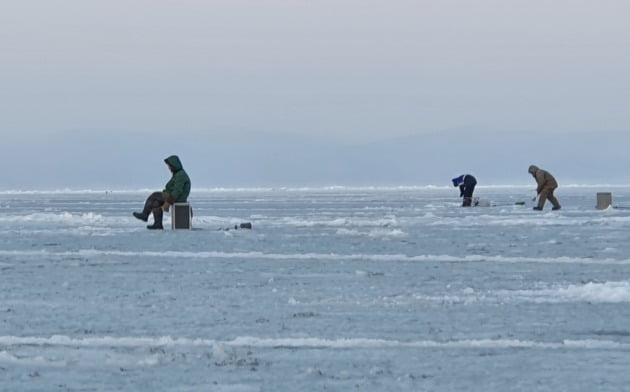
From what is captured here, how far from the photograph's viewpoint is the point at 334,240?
70.1 ft

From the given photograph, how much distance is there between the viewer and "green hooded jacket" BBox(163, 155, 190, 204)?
22.9 metres

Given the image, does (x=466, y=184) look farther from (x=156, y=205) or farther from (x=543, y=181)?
(x=156, y=205)

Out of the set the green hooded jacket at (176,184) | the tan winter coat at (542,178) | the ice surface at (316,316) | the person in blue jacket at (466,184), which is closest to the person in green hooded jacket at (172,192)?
the green hooded jacket at (176,184)

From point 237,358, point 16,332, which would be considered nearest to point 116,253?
point 16,332

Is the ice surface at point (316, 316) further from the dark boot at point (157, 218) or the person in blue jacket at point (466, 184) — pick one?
the person in blue jacket at point (466, 184)

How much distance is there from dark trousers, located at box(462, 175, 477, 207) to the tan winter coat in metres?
5.69

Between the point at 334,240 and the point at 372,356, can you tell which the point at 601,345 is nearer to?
the point at 372,356

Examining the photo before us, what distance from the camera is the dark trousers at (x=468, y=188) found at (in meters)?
38.2

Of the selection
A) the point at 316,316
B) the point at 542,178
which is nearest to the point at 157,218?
the point at 542,178

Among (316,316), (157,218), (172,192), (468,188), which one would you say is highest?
(468,188)

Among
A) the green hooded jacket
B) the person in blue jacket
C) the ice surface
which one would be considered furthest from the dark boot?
the person in blue jacket

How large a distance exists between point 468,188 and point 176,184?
17627 millimetres

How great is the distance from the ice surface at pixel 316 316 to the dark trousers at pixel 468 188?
18.2 m

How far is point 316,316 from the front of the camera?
10297 millimetres
